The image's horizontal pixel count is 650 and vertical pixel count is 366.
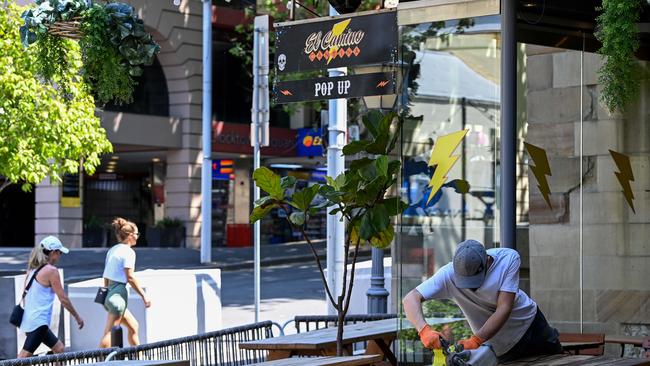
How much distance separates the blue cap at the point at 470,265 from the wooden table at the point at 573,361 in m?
0.57

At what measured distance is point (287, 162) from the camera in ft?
146

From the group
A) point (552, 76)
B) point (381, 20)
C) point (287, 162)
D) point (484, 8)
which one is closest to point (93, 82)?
point (381, 20)

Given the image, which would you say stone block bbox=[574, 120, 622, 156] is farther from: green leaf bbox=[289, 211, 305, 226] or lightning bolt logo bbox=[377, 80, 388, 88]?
green leaf bbox=[289, 211, 305, 226]

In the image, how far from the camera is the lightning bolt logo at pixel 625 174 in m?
8.90

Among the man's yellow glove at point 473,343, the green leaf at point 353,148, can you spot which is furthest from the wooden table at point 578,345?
the green leaf at point 353,148

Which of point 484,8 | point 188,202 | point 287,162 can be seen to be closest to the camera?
point 484,8

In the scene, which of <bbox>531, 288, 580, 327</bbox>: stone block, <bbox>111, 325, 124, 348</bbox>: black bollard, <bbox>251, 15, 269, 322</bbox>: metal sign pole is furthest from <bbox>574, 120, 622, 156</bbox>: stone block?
<bbox>251, 15, 269, 322</bbox>: metal sign pole

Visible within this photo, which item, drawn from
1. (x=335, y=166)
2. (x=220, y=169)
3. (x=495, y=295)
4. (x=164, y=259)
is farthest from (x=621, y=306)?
(x=220, y=169)

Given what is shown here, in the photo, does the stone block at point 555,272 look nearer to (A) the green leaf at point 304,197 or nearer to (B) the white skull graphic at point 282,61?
(A) the green leaf at point 304,197

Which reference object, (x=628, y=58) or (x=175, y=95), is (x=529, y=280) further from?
(x=175, y=95)

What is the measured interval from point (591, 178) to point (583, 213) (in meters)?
0.29

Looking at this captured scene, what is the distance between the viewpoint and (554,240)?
30.9 ft

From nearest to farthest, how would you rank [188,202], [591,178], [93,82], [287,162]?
1. [93,82]
2. [591,178]
3. [188,202]
4. [287,162]

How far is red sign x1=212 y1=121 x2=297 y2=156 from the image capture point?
38844 mm
